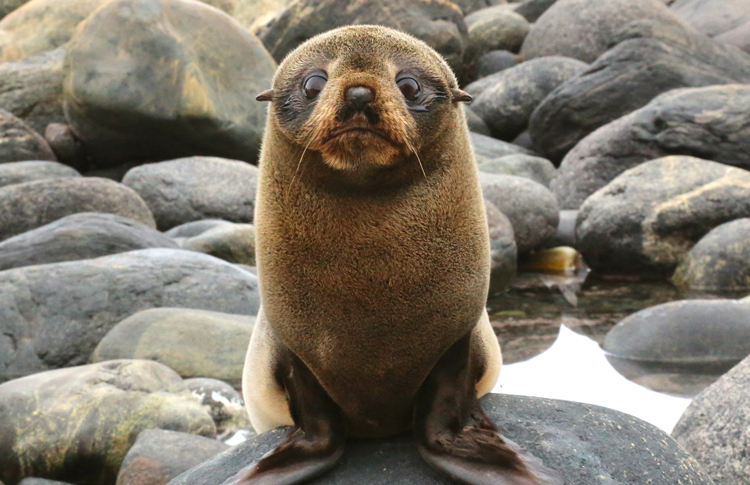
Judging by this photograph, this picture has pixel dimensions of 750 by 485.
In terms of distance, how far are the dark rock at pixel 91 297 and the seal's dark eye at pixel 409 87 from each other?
4736mm

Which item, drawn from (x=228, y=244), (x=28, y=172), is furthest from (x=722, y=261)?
(x=28, y=172)

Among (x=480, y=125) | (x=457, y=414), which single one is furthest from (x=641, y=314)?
(x=480, y=125)

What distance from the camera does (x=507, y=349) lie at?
23.8 ft

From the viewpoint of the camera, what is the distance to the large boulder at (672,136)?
37.5 ft

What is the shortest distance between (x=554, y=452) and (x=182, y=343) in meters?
3.85

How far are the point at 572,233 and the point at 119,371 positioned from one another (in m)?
8.63

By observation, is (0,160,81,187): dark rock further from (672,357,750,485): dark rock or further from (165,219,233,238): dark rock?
(672,357,750,485): dark rock

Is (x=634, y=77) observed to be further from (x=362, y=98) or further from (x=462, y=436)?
(x=362, y=98)

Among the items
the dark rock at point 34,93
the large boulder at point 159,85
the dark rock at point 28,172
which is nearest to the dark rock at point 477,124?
the large boulder at point 159,85

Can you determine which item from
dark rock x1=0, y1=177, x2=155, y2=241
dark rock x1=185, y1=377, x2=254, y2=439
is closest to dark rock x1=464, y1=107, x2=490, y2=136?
dark rock x1=0, y1=177, x2=155, y2=241

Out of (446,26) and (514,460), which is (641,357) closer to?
(514,460)

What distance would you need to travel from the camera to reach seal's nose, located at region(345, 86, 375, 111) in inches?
89.2

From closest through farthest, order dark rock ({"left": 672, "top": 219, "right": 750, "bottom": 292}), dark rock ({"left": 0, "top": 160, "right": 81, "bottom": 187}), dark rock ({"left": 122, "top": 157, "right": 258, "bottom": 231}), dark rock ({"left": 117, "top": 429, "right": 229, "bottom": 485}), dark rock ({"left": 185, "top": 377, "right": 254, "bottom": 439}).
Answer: dark rock ({"left": 117, "top": 429, "right": 229, "bottom": 485})
dark rock ({"left": 185, "top": 377, "right": 254, "bottom": 439})
dark rock ({"left": 672, "top": 219, "right": 750, "bottom": 292})
dark rock ({"left": 122, "top": 157, "right": 258, "bottom": 231})
dark rock ({"left": 0, "top": 160, "right": 81, "bottom": 187})

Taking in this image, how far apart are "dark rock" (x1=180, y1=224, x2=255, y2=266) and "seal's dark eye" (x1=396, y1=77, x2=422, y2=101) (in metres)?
6.81
